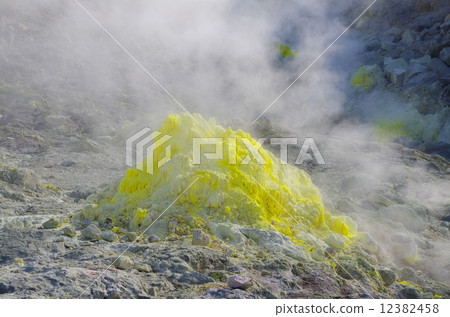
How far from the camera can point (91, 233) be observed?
3967mm

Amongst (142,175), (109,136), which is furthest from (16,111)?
(142,175)

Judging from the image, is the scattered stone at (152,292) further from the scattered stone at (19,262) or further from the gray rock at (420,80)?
the gray rock at (420,80)

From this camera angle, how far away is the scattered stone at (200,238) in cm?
386

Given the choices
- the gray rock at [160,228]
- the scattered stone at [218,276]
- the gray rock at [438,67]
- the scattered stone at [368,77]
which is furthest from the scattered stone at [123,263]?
the scattered stone at [368,77]

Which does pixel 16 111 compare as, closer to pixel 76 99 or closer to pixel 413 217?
pixel 76 99

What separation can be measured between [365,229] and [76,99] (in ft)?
30.8

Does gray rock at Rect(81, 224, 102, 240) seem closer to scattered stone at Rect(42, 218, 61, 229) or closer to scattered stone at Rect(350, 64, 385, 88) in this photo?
scattered stone at Rect(42, 218, 61, 229)

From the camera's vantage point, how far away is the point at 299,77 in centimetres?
1503

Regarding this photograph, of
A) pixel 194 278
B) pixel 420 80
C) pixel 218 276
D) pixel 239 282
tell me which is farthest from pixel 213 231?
pixel 420 80

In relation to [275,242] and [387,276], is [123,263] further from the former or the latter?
[387,276]

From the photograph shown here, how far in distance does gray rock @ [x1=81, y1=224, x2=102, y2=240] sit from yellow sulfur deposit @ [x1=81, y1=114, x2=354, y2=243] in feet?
1.14

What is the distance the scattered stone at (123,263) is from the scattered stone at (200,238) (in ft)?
2.37
